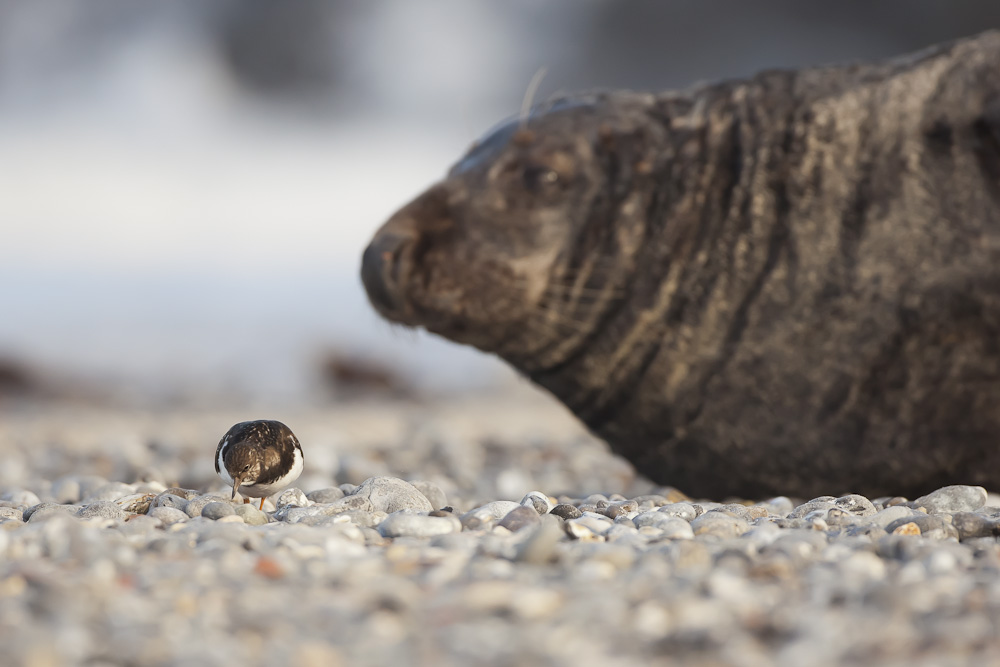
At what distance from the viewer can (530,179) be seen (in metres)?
4.27

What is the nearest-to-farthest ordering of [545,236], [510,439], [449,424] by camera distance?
[545,236] → [510,439] → [449,424]

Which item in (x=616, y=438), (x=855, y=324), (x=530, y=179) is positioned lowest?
(x=616, y=438)

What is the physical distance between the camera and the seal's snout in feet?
13.4

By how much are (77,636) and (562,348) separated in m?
2.83

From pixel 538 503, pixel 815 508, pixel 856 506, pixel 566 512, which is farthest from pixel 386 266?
pixel 856 506

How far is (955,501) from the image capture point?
3.41m

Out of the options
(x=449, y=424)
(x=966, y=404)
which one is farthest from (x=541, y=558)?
(x=449, y=424)

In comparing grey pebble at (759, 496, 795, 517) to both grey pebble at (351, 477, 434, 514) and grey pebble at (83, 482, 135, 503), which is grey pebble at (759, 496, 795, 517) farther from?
grey pebble at (83, 482, 135, 503)

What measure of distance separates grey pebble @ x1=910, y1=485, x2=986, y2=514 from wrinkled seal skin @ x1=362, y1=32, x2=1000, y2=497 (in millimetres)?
519

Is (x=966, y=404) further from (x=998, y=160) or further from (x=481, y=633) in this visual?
(x=481, y=633)

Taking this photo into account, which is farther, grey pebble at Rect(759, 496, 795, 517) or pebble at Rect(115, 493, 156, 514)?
grey pebble at Rect(759, 496, 795, 517)

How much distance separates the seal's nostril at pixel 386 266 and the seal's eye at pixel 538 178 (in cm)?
56

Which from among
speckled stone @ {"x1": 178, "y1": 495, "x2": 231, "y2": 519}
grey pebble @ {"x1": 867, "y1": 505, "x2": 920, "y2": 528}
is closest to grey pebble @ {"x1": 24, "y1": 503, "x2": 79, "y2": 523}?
speckled stone @ {"x1": 178, "y1": 495, "x2": 231, "y2": 519}

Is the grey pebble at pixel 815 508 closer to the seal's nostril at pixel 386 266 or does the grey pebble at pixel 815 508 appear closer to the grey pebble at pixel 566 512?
the grey pebble at pixel 566 512
